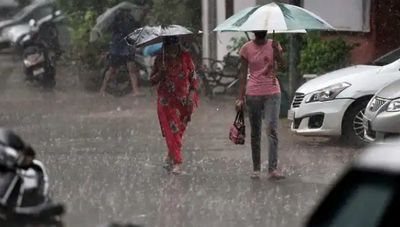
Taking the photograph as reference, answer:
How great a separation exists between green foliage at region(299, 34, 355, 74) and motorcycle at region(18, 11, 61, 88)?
23.4ft

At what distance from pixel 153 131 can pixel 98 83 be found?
694cm

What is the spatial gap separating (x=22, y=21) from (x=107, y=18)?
5296mm

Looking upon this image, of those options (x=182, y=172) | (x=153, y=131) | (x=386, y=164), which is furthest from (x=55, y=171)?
(x=386, y=164)

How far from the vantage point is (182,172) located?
38.2ft

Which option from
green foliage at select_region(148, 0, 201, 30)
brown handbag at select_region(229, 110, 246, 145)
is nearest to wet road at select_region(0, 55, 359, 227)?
brown handbag at select_region(229, 110, 246, 145)

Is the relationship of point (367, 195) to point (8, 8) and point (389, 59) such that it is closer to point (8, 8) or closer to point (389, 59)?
point (389, 59)

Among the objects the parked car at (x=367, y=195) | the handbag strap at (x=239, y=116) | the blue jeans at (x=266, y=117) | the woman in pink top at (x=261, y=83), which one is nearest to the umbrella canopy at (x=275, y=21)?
the woman in pink top at (x=261, y=83)

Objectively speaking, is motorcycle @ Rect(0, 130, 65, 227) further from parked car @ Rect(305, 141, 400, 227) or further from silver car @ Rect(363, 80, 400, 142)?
silver car @ Rect(363, 80, 400, 142)

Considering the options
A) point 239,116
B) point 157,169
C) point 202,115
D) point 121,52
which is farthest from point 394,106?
point 121,52

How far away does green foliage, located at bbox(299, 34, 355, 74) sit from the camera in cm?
1703

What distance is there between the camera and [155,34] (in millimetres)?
11344

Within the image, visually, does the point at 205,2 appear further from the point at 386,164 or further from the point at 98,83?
the point at 386,164

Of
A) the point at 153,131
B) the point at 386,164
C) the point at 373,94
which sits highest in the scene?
the point at 386,164

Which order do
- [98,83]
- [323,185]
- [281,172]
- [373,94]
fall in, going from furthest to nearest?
1. [98,83]
2. [373,94]
3. [281,172]
4. [323,185]
